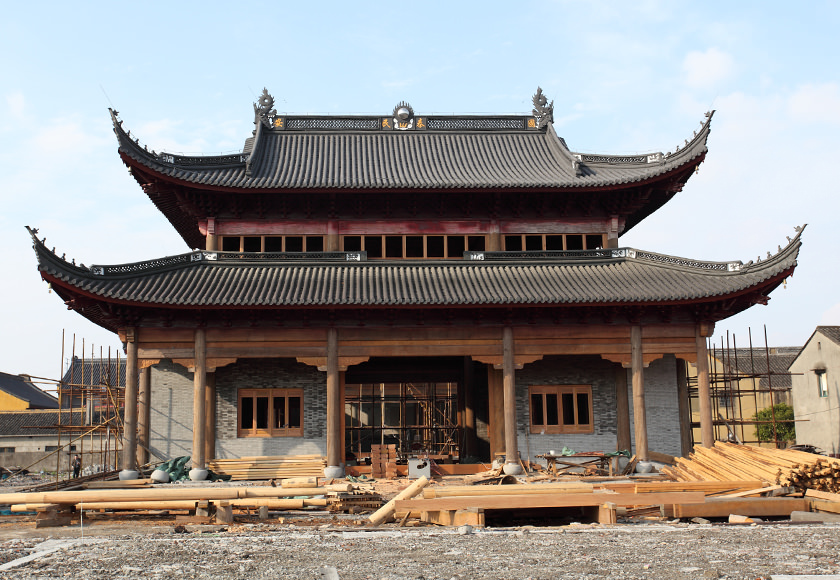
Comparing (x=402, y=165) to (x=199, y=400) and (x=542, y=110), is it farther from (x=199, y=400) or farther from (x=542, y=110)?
(x=199, y=400)

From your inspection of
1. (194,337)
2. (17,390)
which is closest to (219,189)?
(194,337)

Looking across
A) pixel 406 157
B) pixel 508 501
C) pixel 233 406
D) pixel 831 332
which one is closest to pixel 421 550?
pixel 508 501

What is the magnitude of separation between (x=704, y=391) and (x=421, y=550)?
515 inches

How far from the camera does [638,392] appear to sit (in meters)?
20.4

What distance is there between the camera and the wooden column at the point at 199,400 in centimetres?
1942

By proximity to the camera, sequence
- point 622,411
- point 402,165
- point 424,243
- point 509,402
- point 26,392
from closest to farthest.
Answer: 1. point 509,402
2. point 622,411
3. point 424,243
4. point 402,165
5. point 26,392

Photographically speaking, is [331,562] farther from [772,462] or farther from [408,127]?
[408,127]

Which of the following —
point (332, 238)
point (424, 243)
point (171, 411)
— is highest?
point (332, 238)

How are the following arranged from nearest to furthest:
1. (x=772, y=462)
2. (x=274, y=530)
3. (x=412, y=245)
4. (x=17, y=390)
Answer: (x=274, y=530)
(x=772, y=462)
(x=412, y=245)
(x=17, y=390)

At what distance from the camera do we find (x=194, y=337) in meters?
19.9

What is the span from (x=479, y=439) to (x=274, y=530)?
12.3 metres

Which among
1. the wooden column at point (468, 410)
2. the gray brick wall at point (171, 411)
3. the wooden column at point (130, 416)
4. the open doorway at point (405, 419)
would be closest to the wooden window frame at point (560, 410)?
the wooden column at point (468, 410)

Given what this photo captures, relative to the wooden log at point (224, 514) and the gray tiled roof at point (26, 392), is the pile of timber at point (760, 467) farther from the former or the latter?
the gray tiled roof at point (26, 392)

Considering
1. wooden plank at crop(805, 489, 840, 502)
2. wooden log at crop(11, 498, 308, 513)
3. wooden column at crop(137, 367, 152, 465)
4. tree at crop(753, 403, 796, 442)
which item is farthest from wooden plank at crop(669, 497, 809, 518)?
tree at crop(753, 403, 796, 442)
